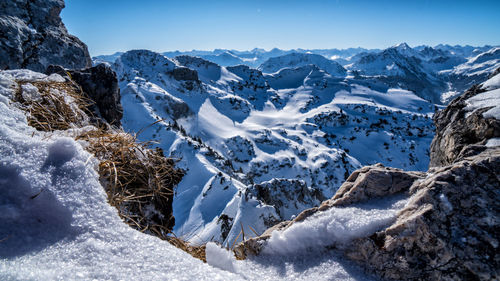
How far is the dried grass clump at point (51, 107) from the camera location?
2799 mm

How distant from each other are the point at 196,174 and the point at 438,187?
4809cm

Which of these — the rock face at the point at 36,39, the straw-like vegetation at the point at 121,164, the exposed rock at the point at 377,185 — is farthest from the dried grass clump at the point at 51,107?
the rock face at the point at 36,39

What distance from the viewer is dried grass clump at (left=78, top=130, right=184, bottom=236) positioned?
252cm

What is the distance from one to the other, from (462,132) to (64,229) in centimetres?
683

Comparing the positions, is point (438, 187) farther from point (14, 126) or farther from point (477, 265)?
point (14, 126)

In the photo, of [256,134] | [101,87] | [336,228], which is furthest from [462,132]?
[256,134]

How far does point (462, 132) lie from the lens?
16.3 feet

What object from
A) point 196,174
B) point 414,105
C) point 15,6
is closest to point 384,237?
point 15,6

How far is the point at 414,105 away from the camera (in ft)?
550

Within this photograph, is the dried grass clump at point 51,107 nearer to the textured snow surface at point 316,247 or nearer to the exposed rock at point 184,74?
the textured snow surface at point 316,247

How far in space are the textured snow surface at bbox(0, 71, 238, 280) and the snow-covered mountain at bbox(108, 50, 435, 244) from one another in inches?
913

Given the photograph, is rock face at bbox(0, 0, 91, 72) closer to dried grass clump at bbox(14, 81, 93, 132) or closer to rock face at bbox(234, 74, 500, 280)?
dried grass clump at bbox(14, 81, 93, 132)

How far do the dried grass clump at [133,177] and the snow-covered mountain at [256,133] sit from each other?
21.7m

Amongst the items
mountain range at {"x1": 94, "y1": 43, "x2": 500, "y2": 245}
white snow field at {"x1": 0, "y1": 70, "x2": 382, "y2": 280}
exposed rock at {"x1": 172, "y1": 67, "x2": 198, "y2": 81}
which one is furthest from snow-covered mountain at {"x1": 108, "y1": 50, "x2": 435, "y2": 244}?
white snow field at {"x1": 0, "y1": 70, "x2": 382, "y2": 280}
